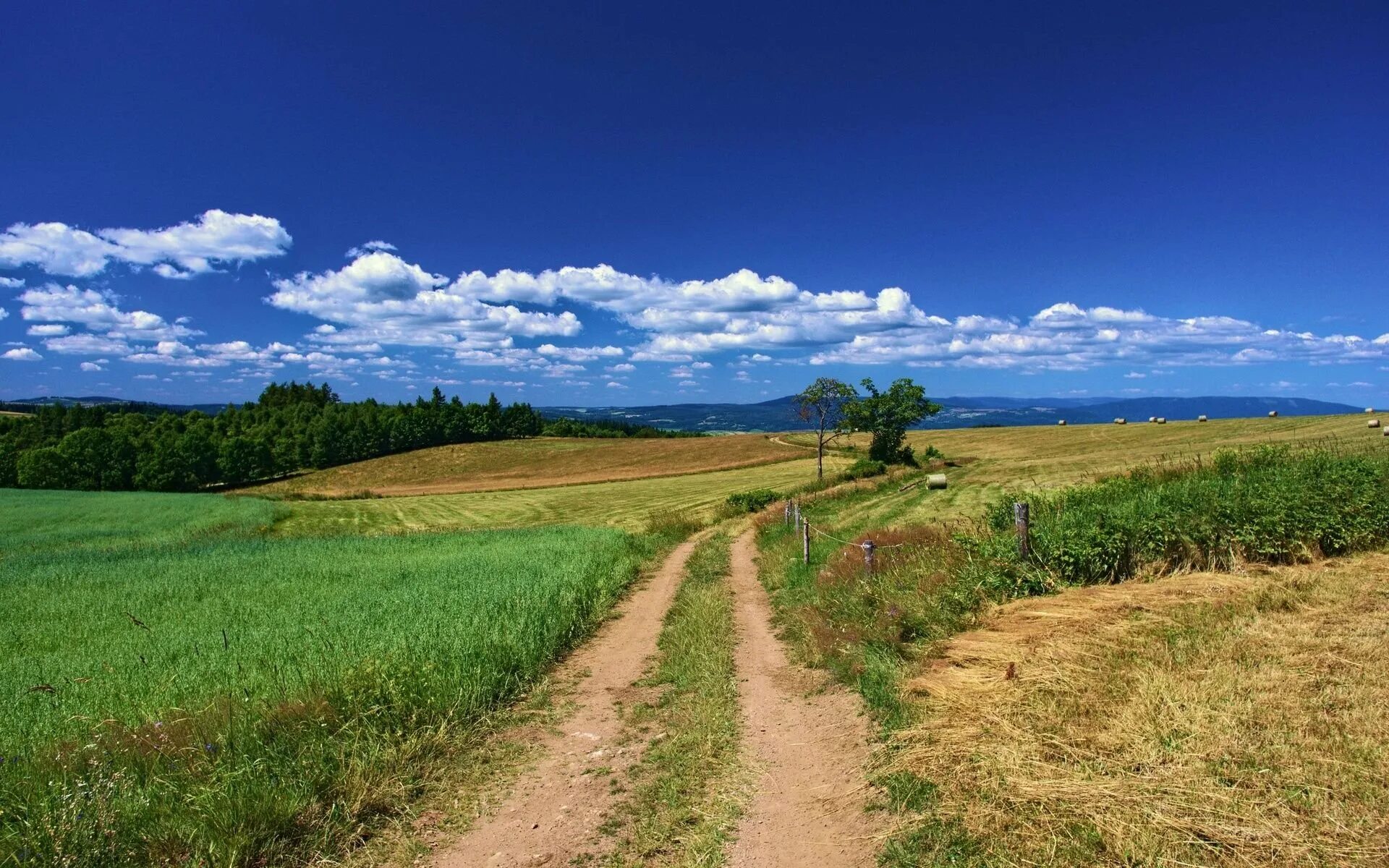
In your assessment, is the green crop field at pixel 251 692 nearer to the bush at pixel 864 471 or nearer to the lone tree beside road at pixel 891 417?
the bush at pixel 864 471

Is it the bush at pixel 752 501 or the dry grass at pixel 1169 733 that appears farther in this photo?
the bush at pixel 752 501

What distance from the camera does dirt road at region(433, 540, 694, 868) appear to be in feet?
17.1

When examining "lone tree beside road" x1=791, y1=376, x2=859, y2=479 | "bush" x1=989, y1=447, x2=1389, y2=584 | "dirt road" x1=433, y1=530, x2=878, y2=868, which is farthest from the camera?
"lone tree beside road" x1=791, y1=376, x2=859, y2=479

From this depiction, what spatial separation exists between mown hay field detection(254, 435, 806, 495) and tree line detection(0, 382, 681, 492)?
6547 millimetres

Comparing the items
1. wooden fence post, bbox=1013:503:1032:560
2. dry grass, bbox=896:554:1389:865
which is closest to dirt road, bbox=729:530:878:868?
dry grass, bbox=896:554:1389:865

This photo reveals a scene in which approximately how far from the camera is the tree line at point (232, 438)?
8112 cm

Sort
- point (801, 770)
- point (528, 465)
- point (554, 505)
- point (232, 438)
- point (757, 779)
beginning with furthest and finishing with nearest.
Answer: point (232, 438) < point (528, 465) < point (554, 505) < point (801, 770) < point (757, 779)

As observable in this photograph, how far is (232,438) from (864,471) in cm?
8629

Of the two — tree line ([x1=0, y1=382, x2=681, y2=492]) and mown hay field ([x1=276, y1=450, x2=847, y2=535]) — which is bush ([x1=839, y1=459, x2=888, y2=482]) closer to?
mown hay field ([x1=276, y1=450, x2=847, y2=535])

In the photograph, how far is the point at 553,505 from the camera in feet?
162

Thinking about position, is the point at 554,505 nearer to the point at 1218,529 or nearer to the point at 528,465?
the point at 528,465

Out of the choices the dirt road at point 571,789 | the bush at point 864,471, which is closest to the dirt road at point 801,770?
the dirt road at point 571,789

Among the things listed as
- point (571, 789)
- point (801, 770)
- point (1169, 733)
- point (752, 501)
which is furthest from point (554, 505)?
point (1169, 733)

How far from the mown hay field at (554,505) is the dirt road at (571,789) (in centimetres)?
2310
